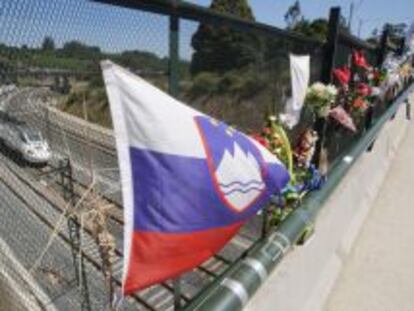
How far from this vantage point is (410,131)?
9.24 metres

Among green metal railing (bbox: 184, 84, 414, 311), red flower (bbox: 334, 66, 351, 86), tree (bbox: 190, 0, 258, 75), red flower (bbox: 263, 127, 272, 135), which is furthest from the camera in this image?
red flower (bbox: 334, 66, 351, 86)

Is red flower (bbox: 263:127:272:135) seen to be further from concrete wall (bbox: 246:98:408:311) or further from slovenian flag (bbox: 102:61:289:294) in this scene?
slovenian flag (bbox: 102:61:289:294)

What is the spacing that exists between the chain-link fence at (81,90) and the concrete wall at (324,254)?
0.50 metres

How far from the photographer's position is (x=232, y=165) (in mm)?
2250

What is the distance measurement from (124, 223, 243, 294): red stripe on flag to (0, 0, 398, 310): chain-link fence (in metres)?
0.44

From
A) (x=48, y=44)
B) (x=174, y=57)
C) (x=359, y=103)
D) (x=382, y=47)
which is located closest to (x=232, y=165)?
(x=174, y=57)

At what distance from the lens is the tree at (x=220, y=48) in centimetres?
292

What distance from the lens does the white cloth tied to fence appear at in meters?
4.06

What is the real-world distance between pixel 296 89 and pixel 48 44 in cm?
262

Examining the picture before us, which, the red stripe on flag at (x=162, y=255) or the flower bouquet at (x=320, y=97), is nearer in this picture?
the red stripe on flag at (x=162, y=255)

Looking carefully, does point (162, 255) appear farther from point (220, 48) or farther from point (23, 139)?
point (220, 48)

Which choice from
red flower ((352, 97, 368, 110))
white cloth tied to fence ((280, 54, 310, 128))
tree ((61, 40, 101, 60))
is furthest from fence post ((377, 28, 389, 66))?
tree ((61, 40, 101, 60))

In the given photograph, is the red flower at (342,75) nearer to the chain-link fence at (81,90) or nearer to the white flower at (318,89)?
the white flower at (318,89)

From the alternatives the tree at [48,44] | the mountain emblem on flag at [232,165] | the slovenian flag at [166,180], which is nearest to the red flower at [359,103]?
the mountain emblem on flag at [232,165]
